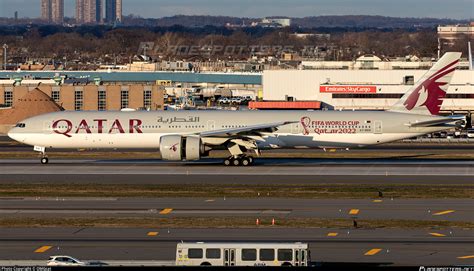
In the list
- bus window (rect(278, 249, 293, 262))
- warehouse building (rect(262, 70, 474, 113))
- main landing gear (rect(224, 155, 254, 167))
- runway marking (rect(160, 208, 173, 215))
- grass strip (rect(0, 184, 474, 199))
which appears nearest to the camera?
bus window (rect(278, 249, 293, 262))

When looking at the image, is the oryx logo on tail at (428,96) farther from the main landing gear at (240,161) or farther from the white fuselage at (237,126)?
the main landing gear at (240,161)

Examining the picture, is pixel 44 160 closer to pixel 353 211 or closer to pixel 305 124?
pixel 305 124

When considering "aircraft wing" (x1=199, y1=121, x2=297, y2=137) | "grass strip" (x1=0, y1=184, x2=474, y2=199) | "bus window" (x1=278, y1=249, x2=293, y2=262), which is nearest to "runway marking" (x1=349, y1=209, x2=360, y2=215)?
"grass strip" (x1=0, y1=184, x2=474, y2=199)

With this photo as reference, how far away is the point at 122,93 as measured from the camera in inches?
4643

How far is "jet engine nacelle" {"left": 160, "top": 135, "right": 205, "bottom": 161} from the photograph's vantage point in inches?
2648

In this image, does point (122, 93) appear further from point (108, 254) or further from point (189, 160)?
point (108, 254)

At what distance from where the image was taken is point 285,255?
34.0 metres

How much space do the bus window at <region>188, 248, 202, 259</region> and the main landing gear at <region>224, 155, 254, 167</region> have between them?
3529 cm

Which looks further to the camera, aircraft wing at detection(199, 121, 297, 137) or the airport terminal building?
the airport terminal building

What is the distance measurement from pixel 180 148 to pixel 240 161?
466cm

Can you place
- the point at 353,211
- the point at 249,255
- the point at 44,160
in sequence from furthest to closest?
the point at 44,160 < the point at 353,211 < the point at 249,255

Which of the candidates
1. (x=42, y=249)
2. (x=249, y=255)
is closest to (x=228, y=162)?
(x=42, y=249)

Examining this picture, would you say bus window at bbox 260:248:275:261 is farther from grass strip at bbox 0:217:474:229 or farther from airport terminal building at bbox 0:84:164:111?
airport terminal building at bbox 0:84:164:111

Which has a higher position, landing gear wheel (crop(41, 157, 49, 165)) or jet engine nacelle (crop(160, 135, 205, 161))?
jet engine nacelle (crop(160, 135, 205, 161))
